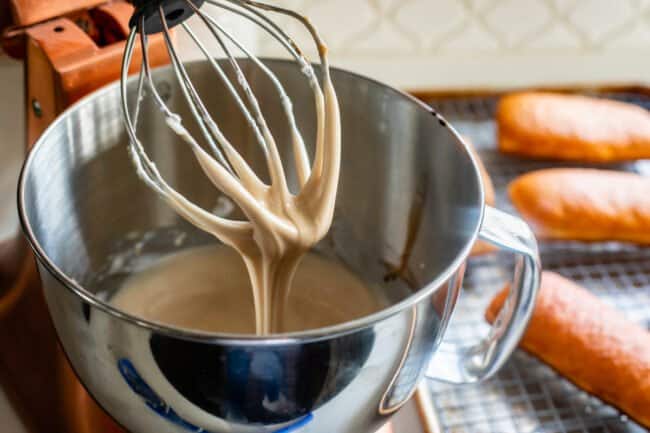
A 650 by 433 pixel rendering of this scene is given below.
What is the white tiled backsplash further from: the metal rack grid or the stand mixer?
the stand mixer

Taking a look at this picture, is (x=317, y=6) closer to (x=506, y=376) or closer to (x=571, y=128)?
(x=571, y=128)

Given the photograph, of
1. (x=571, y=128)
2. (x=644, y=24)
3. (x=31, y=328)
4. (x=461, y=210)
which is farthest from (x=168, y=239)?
(x=644, y=24)

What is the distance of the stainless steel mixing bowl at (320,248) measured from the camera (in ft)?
1.01

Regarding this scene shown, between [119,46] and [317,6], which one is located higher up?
[119,46]

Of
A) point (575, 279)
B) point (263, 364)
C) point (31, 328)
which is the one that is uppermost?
point (263, 364)

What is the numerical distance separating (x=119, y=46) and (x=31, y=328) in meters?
0.19

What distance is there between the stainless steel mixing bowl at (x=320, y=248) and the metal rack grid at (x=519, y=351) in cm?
5

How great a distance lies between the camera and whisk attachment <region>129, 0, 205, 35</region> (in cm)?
34

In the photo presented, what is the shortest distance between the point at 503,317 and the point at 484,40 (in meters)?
0.42

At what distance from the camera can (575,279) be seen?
610mm

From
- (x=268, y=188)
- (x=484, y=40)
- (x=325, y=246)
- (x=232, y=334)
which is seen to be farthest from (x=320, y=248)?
(x=484, y=40)

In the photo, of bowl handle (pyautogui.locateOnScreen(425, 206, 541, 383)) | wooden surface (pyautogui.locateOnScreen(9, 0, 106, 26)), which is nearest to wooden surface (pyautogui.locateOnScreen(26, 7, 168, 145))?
wooden surface (pyautogui.locateOnScreen(9, 0, 106, 26))

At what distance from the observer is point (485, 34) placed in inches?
31.4

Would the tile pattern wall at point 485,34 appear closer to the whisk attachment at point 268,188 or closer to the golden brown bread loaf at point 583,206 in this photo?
the golden brown bread loaf at point 583,206
